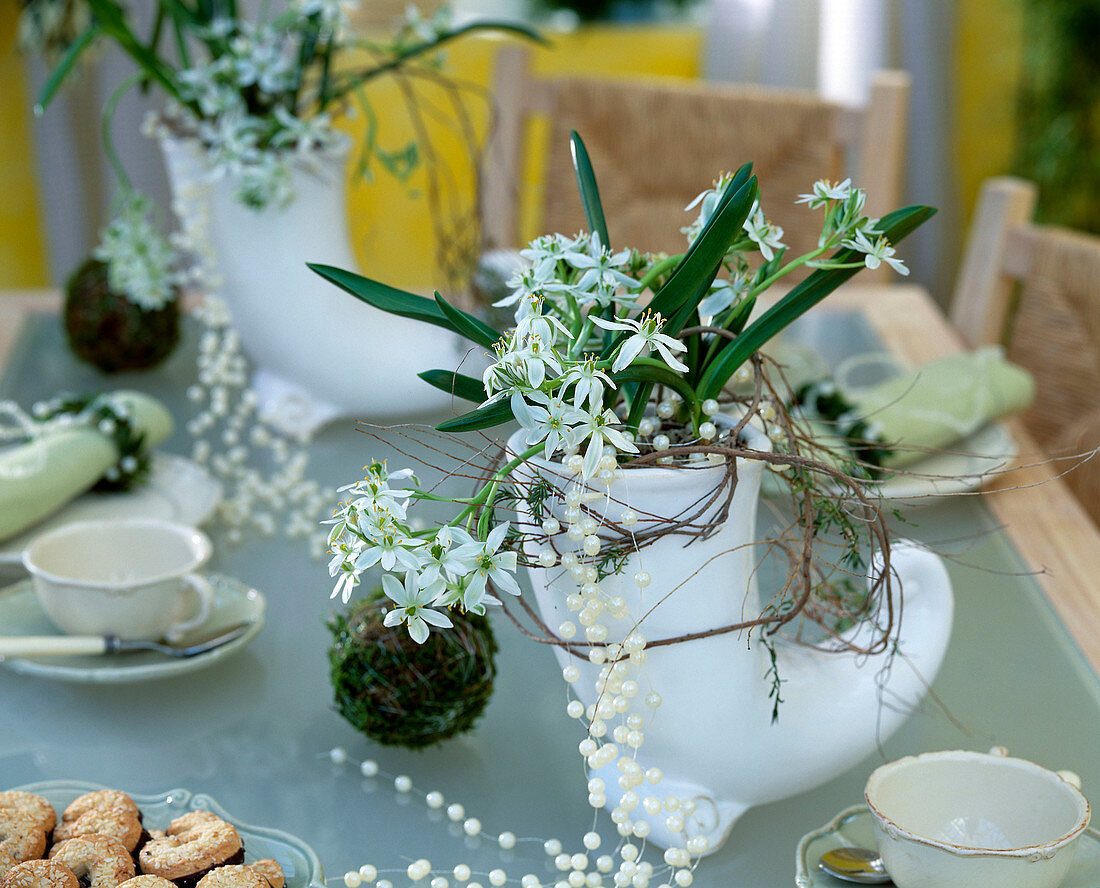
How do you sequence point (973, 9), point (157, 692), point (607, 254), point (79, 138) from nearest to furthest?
point (607, 254) < point (157, 692) < point (79, 138) < point (973, 9)

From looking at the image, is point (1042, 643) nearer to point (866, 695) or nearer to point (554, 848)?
point (866, 695)

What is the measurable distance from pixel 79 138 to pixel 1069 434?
2.00 metres

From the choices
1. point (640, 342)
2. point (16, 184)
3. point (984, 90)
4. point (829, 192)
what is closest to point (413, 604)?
point (640, 342)

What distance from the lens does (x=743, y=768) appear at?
1.65 feet

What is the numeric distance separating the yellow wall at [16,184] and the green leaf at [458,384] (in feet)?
7.26

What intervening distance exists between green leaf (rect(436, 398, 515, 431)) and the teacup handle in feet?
0.96

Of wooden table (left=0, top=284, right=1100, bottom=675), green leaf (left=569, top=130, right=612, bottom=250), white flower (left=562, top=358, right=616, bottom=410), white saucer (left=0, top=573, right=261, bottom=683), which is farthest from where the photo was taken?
wooden table (left=0, top=284, right=1100, bottom=675)

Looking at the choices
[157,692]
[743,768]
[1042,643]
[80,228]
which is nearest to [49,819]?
[157,692]

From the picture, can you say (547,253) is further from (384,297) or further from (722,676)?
(722,676)

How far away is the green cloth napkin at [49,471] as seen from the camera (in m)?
0.75

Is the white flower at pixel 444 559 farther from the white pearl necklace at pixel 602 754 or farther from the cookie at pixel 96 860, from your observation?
the cookie at pixel 96 860

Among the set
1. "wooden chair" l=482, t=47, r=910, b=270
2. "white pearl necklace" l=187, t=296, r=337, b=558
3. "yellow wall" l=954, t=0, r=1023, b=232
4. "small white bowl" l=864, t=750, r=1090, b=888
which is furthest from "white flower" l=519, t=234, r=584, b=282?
"yellow wall" l=954, t=0, r=1023, b=232

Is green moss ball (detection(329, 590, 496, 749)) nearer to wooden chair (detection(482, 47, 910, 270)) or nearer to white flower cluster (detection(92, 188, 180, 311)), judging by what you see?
white flower cluster (detection(92, 188, 180, 311))

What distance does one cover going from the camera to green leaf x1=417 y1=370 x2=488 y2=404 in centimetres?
44
